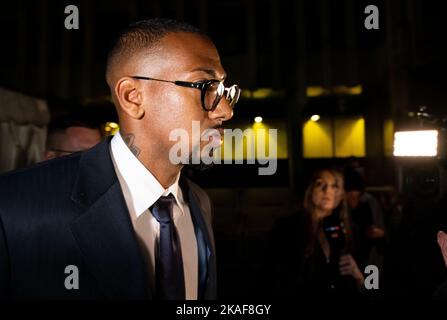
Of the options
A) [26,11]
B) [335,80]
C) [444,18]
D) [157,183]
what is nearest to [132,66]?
[157,183]

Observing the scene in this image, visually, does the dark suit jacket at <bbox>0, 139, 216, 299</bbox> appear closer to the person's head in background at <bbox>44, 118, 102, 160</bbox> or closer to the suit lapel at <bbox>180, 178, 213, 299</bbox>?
the suit lapel at <bbox>180, 178, 213, 299</bbox>

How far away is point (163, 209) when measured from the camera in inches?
38.4

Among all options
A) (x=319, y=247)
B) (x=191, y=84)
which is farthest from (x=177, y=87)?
(x=319, y=247)

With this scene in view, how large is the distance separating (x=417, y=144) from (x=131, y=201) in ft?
6.95

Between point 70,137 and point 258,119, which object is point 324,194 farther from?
point 258,119

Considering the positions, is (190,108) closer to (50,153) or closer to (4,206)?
(4,206)

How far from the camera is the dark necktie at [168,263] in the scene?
91 centimetres

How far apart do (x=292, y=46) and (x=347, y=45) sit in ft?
3.86

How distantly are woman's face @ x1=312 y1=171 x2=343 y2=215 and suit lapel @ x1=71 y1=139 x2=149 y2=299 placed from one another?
66.2 inches

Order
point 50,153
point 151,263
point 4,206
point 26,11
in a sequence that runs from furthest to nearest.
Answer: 1. point 26,11
2. point 50,153
3. point 151,263
4. point 4,206

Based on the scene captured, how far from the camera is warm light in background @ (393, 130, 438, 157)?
2400 millimetres

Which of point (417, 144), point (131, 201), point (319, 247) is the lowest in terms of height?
point (319, 247)

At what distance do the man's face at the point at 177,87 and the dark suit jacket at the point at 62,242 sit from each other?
0.22 meters
